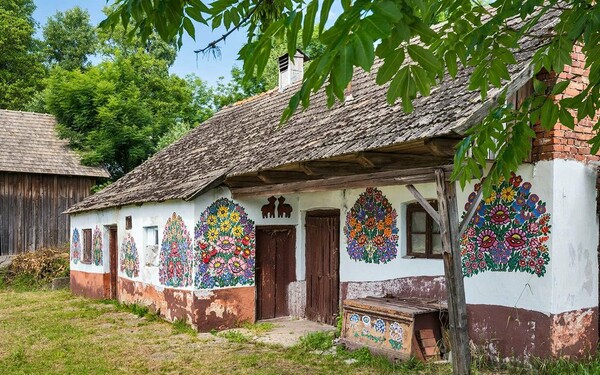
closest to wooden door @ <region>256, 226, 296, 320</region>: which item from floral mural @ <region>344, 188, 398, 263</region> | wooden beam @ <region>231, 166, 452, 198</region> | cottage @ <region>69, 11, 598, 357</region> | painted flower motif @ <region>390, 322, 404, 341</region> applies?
cottage @ <region>69, 11, 598, 357</region>

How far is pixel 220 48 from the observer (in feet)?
10.6

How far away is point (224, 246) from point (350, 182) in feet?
11.2

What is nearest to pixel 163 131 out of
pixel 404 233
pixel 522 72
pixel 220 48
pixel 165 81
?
pixel 165 81

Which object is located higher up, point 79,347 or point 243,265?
point 243,265

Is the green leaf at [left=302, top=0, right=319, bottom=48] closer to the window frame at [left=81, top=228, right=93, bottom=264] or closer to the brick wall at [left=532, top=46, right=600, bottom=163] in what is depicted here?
the brick wall at [left=532, top=46, right=600, bottom=163]

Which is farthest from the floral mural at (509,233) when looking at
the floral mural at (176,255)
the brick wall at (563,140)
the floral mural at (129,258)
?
the floral mural at (129,258)

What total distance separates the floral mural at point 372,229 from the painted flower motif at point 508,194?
1809mm

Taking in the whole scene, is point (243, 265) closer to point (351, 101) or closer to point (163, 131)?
point (351, 101)

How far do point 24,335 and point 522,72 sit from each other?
30.0ft

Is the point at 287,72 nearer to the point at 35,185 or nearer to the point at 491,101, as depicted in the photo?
the point at 491,101

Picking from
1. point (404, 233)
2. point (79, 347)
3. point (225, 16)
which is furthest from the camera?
point (79, 347)

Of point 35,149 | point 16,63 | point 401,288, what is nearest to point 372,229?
point 401,288

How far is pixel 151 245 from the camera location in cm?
1149

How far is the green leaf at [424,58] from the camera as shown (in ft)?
6.44
